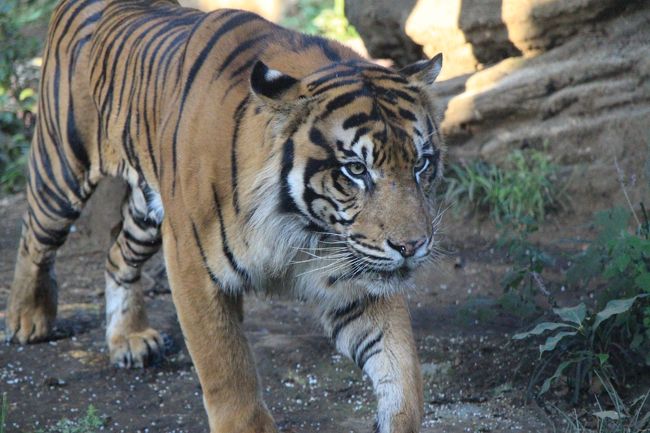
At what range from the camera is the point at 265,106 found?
3.13m

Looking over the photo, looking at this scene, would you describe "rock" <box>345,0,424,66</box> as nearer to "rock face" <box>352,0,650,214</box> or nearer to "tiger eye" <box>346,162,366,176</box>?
"rock face" <box>352,0,650,214</box>

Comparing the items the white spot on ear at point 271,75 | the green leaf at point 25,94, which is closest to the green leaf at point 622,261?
the white spot on ear at point 271,75

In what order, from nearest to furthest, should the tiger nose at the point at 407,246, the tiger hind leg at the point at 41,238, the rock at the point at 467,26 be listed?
1. the tiger nose at the point at 407,246
2. the tiger hind leg at the point at 41,238
3. the rock at the point at 467,26

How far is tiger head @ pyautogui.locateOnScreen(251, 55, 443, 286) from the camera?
2951 millimetres

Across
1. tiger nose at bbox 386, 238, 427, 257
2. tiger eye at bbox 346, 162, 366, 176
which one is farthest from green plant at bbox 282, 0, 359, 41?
tiger nose at bbox 386, 238, 427, 257

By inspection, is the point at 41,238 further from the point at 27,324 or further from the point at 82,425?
the point at 82,425

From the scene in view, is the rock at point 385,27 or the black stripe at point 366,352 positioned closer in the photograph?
the black stripe at point 366,352

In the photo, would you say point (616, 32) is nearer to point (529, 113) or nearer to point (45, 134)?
point (529, 113)

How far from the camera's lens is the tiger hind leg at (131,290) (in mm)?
4777

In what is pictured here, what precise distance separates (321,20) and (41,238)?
5.08 m

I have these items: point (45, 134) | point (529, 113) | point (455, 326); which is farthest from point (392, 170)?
point (529, 113)

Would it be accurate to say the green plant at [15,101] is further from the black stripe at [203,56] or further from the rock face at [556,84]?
the black stripe at [203,56]

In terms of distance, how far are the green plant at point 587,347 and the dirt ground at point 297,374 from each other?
0.62 feet

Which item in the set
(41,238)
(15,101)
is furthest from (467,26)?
(15,101)
